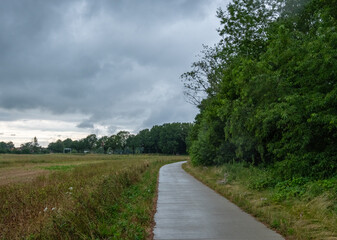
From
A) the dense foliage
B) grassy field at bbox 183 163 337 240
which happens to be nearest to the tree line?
the dense foliage

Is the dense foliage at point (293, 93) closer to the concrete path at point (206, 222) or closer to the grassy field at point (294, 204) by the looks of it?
the grassy field at point (294, 204)

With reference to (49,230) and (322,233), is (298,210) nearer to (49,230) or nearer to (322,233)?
(322,233)

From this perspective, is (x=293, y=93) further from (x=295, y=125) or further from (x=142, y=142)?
(x=142, y=142)

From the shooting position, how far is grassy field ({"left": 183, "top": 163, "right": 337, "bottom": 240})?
274 inches

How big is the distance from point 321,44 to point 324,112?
226 centimetres

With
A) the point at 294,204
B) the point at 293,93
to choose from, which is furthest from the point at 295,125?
the point at 294,204

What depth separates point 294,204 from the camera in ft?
30.8

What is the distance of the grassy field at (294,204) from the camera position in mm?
6957

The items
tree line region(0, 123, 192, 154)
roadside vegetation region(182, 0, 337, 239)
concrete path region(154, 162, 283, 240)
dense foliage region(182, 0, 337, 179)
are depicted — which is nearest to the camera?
concrete path region(154, 162, 283, 240)

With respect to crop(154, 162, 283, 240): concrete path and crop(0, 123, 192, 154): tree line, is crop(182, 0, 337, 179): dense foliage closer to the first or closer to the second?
crop(154, 162, 283, 240): concrete path

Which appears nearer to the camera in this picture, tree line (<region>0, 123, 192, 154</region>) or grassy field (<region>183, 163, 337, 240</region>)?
grassy field (<region>183, 163, 337, 240</region>)

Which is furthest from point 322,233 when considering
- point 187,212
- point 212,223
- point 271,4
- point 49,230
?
point 271,4

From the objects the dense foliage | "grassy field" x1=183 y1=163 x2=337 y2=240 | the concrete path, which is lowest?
the concrete path

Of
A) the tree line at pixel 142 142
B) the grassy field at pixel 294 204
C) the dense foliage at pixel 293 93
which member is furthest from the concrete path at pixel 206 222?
the tree line at pixel 142 142
